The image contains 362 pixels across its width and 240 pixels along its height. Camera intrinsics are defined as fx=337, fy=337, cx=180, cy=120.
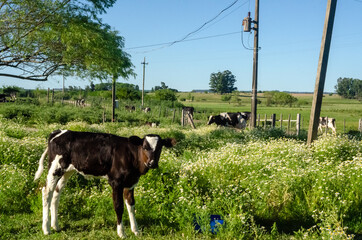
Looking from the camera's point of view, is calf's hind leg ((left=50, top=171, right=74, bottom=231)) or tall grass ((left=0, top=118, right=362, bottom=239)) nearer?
tall grass ((left=0, top=118, right=362, bottom=239))

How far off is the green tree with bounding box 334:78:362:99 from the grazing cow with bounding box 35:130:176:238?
315ft

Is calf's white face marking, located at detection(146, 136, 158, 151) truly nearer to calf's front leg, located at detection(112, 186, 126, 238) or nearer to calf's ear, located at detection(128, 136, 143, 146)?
calf's ear, located at detection(128, 136, 143, 146)

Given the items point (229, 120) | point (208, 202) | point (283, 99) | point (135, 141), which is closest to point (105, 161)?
point (135, 141)

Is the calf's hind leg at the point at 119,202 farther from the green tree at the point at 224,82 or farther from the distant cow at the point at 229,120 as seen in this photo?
the green tree at the point at 224,82

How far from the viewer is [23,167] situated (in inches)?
298

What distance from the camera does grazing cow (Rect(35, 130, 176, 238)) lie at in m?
5.16

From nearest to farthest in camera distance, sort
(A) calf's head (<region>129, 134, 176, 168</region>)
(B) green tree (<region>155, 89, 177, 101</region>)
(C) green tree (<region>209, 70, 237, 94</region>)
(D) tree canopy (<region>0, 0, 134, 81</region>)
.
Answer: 1. (A) calf's head (<region>129, 134, 176, 168</region>)
2. (D) tree canopy (<region>0, 0, 134, 81</region>)
3. (B) green tree (<region>155, 89, 177, 101</region>)
4. (C) green tree (<region>209, 70, 237, 94</region>)

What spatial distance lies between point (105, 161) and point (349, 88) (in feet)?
387

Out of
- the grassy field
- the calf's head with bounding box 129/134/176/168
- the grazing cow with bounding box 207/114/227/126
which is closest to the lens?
the calf's head with bounding box 129/134/176/168

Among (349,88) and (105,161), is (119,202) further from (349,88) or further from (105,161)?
(349,88)

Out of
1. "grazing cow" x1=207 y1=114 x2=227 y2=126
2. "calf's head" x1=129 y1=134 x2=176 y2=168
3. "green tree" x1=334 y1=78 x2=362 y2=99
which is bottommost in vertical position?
"grazing cow" x1=207 y1=114 x2=227 y2=126

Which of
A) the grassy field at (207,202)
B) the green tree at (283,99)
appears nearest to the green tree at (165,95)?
the green tree at (283,99)

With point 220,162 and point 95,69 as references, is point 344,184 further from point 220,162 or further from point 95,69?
point 95,69

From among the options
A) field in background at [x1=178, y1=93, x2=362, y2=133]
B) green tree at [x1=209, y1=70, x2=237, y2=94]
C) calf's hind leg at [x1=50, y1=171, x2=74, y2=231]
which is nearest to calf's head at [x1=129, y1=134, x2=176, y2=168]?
calf's hind leg at [x1=50, y1=171, x2=74, y2=231]
